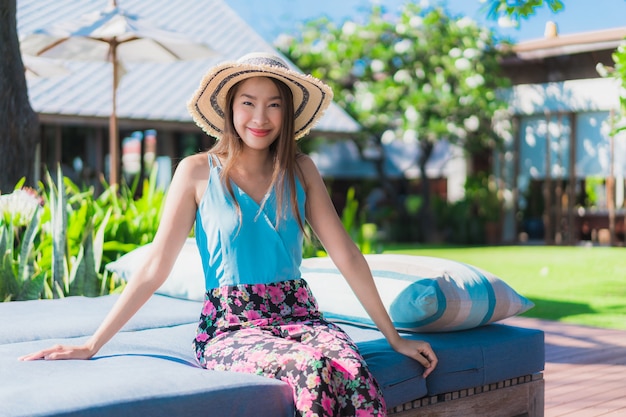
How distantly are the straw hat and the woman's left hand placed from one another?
0.80 m

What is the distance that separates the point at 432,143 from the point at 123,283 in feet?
43.3

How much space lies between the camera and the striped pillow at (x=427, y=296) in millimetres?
3133

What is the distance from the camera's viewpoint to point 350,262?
2789 millimetres

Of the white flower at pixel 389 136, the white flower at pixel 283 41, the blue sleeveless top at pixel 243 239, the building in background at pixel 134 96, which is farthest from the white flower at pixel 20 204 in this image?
the white flower at pixel 283 41

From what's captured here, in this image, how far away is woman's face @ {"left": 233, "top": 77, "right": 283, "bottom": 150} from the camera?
2789 mm

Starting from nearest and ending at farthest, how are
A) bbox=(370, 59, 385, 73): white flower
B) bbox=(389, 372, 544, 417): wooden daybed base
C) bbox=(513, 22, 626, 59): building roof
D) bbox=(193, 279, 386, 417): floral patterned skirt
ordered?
1. bbox=(193, 279, 386, 417): floral patterned skirt
2. bbox=(389, 372, 544, 417): wooden daybed base
3. bbox=(513, 22, 626, 59): building roof
4. bbox=(370, 59, 385, 73): white flower

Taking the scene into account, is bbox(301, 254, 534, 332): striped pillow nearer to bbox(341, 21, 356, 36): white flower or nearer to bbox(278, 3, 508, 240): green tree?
bbox(278, 3, 508, 240): green tree

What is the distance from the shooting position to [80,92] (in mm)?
11836

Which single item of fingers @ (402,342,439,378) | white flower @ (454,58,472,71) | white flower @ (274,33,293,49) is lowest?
fingers @ (402,342,439,378)

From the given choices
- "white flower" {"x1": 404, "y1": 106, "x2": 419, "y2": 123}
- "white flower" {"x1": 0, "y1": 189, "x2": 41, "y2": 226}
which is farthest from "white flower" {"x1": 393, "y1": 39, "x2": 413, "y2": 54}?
"white flower" {"x1": 0, "y1": 189, "x2": 41, "y2": 226}

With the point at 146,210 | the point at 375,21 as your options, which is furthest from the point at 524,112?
the point at 146,210

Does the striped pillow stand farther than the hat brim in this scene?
Yes

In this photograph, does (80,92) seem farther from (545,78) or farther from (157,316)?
(545,78)

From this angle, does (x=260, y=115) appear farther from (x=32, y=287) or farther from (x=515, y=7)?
(x=515, y=7)
